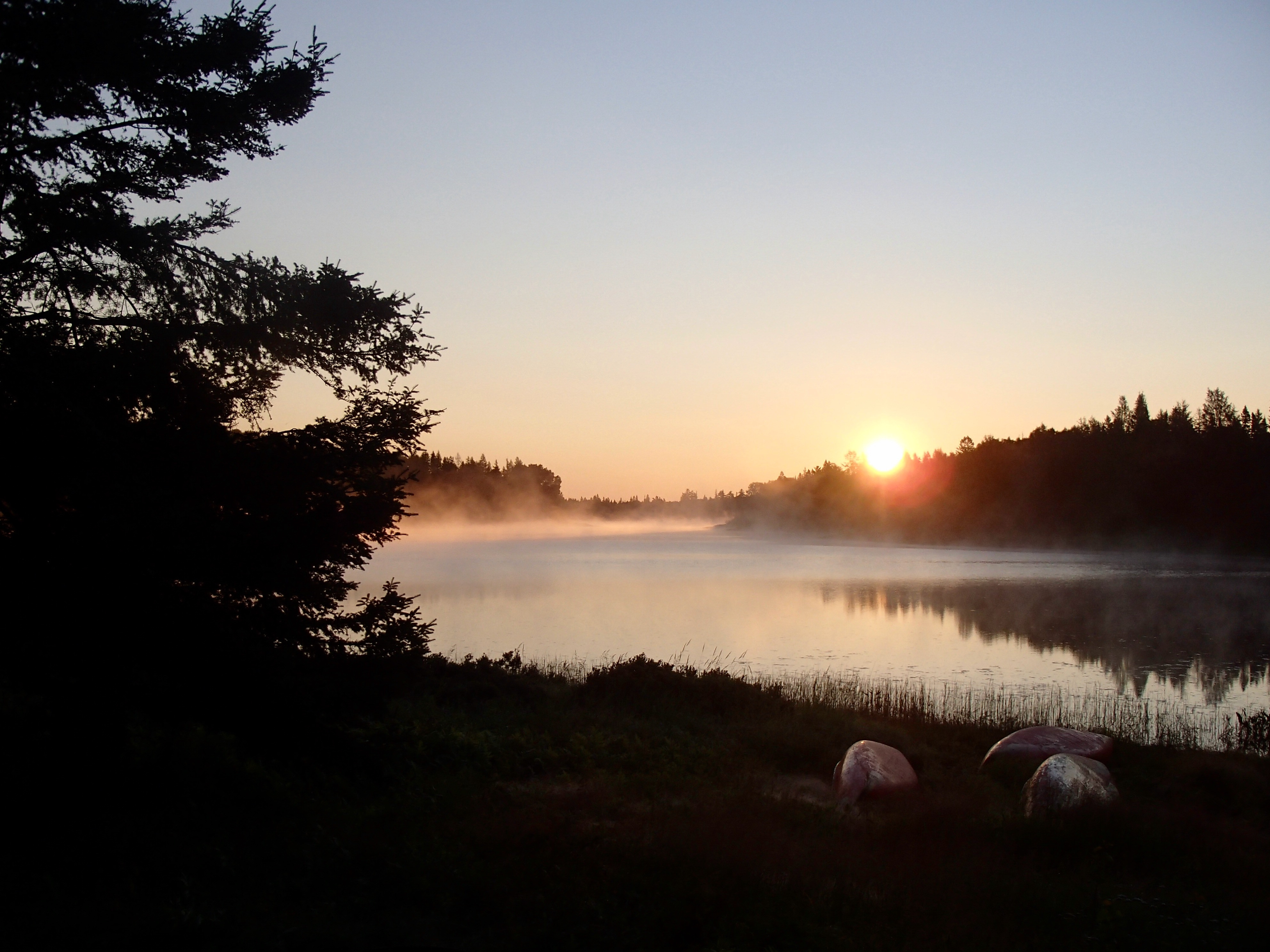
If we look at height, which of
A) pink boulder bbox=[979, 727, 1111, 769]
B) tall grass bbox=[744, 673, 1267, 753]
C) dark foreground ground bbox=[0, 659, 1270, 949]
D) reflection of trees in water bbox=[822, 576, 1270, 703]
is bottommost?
reflection of trees in water bbox=[822, 576, 1270, 703]

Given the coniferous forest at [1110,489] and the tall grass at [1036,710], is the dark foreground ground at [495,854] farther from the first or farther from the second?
the coniferous forest at [1110,489]

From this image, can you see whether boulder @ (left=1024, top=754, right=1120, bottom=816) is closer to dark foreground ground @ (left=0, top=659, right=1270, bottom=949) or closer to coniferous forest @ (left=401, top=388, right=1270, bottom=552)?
dark foreground ground @ (left=0, top=659, right=1270, bottom=949)

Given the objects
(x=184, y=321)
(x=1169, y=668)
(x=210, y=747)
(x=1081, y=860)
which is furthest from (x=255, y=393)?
(x=1169, y=668)

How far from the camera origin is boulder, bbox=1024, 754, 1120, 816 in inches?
382

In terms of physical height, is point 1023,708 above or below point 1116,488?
below

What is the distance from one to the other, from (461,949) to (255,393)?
5.37 metres

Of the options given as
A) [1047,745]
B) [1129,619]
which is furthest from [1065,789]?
[1129,619]

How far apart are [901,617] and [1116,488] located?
6955 centimetres

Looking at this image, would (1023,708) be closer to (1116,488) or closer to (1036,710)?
(1036,710)

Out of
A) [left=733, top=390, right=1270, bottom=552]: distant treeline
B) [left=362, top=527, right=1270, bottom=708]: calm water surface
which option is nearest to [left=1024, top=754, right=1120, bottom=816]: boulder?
[left=362, top=527, right=1270, bottom=708]: calm water surface

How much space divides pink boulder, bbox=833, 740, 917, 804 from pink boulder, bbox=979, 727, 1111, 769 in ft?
6.81

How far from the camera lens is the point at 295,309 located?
8.38 meters

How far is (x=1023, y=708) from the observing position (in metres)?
18.3

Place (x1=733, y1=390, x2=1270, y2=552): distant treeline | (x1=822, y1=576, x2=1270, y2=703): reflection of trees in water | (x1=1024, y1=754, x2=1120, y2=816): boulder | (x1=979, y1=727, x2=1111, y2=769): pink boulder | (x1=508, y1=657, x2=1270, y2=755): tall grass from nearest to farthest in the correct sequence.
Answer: (x1=1024, y1=754, x2=1120, y2=816): boulder, (x1=979, y1=727, x2=1111, y2=769): pink boulder, (x1=508, y1=657, x2=1270, y2=755): tall grass, (x1=822, y1=576, x2=1270, y2=703): reflection of trees in water, (x1=733, y1=390, x2=1270, y2=552): distant treeline
